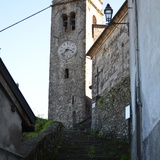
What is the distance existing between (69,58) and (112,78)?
14.5 metres

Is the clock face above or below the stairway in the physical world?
above

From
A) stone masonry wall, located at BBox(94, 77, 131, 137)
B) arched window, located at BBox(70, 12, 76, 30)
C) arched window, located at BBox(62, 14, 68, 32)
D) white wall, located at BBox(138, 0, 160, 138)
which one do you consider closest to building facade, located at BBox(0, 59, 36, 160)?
white wall, located at BBox(138, 0, 160, 138)

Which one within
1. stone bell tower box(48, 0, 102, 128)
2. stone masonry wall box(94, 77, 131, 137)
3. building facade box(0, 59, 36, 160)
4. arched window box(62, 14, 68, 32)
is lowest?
building facade box(0, 59, 36, 160)

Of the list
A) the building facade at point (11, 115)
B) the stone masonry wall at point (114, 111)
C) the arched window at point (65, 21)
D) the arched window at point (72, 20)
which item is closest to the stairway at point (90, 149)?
the stone masonry wall at point (114, 111)

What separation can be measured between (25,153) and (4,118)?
62.0 inches

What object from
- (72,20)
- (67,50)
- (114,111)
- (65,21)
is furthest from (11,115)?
(65,21)

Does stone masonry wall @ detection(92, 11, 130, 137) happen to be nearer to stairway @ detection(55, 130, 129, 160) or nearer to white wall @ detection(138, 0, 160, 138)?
stairway @ detection(55, 130, 129, 160)

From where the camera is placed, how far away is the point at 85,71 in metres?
32.8

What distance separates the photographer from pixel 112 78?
65.3ft

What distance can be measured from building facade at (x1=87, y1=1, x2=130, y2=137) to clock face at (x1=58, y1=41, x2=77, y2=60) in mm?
10445

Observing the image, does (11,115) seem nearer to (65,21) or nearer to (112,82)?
(112,82)

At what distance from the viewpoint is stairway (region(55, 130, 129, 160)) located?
1220cm

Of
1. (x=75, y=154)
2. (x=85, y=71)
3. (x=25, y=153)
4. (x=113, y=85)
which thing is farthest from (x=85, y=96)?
(x=25, y=153)

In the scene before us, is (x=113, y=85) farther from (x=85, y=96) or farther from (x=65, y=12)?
(x=65, y=12)
